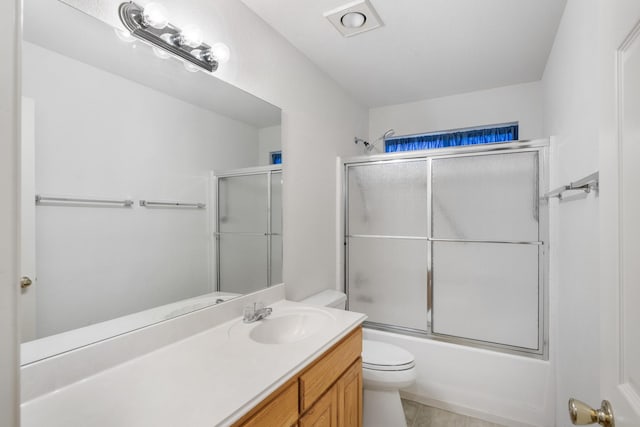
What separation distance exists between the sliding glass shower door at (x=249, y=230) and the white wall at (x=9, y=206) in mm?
984

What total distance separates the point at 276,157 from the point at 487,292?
172 centimetres

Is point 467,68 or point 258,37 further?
point 467,68

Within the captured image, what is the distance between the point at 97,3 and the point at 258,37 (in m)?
0.86

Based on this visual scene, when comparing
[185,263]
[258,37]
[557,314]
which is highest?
[258,37]

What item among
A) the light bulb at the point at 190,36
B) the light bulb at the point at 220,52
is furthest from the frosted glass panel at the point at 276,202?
the light bulb at the point at 190,36

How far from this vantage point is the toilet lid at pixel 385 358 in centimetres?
186

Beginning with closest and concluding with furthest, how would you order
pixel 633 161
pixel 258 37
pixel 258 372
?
1. pixel 633 161
2. pixel 258 372
3. pixel 258 37

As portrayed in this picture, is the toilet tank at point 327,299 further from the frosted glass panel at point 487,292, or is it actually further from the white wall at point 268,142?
the white wall at point 268,142

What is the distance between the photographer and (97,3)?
1079 millimetres

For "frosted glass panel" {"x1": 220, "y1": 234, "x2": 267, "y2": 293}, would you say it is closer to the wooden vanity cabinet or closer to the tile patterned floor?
the wooden vanity cabinet

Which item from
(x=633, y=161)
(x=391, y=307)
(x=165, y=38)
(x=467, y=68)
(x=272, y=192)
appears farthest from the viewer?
(x=391, y=307)

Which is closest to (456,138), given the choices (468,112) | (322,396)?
(468,112)

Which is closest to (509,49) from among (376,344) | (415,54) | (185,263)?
(415,54)

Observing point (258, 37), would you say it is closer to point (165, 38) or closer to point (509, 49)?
point (165, 38)
